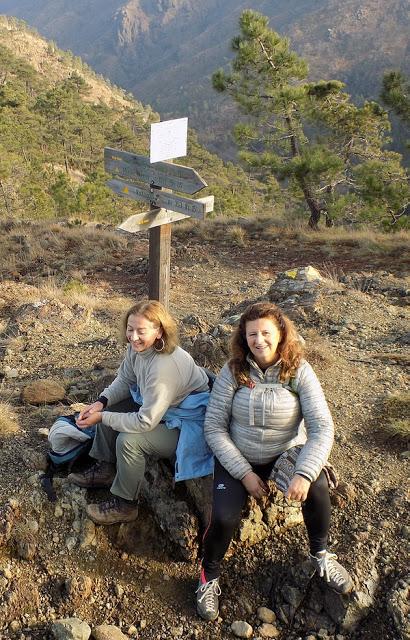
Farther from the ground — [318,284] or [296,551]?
[318,284]

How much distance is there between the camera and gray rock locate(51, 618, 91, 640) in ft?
7.13

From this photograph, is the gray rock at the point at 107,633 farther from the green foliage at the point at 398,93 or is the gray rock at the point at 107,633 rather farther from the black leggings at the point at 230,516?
the green foliage at the point at 398,93

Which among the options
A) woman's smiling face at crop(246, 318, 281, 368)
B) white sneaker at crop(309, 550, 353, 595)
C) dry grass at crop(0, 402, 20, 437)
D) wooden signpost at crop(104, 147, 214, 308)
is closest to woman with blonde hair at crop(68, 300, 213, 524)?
woman's smiling face at crop(246, 318, 281, 368)

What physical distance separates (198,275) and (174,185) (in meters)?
5.28

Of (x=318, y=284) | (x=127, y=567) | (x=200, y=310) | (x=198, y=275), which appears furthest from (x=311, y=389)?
(x=198, y=275)

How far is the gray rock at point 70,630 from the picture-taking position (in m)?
2.17

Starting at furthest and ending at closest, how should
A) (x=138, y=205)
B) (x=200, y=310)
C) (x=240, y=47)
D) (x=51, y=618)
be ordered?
(x=138, y=205) → (x=240, y=47) → (x=200, y=310) → (x=51, y=618)

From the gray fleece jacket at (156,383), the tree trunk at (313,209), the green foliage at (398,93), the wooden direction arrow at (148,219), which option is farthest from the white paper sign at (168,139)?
the tree trunk at (313,209)

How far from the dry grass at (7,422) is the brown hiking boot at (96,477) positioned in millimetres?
664

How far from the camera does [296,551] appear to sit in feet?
8.48

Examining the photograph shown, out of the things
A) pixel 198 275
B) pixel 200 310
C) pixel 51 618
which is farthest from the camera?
pixel 198 275

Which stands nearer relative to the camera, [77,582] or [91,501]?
[77,582]

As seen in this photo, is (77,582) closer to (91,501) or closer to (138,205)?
(91,501)

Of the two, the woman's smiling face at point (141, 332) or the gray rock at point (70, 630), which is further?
the woman's smiling face at point (141, 332)
